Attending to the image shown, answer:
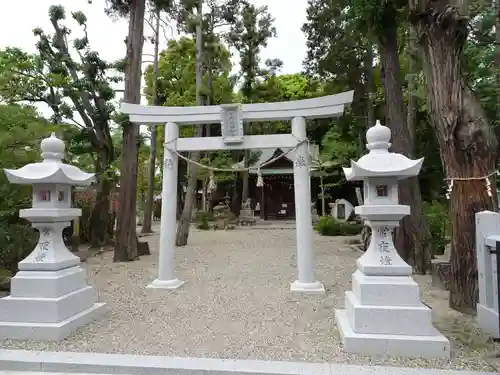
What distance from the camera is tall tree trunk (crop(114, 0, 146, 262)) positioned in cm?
931

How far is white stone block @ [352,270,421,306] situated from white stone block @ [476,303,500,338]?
1.04 m

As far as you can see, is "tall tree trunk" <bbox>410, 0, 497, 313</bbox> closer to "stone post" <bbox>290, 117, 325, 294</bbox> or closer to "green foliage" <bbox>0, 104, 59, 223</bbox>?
"stone post" <bbox>290, 117, 325, 294</bbox>

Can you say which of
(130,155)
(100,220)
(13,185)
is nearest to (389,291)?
(13,185)

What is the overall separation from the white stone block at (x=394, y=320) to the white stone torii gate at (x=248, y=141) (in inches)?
86.7

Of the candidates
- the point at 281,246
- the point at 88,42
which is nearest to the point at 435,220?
the point at 281,246

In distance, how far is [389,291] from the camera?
3.75 metres

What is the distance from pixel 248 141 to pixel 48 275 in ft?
12.0

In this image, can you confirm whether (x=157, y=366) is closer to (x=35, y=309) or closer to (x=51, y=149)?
(x=35, y=309)

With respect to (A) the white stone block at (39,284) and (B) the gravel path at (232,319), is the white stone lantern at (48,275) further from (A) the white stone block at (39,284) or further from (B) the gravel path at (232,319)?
(B) the gravel path at (232,319)

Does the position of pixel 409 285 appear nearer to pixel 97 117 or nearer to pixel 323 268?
pixel 323 268

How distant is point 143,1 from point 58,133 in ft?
13.9

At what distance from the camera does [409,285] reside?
3736mm

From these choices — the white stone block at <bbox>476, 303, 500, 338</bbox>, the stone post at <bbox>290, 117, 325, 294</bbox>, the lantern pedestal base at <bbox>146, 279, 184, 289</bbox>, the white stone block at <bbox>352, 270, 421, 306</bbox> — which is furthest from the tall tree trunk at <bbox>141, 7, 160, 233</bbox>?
the white stone block at <bbox>476, 303, 500, 338</bbox>

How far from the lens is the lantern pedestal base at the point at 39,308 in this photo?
4.02 m
